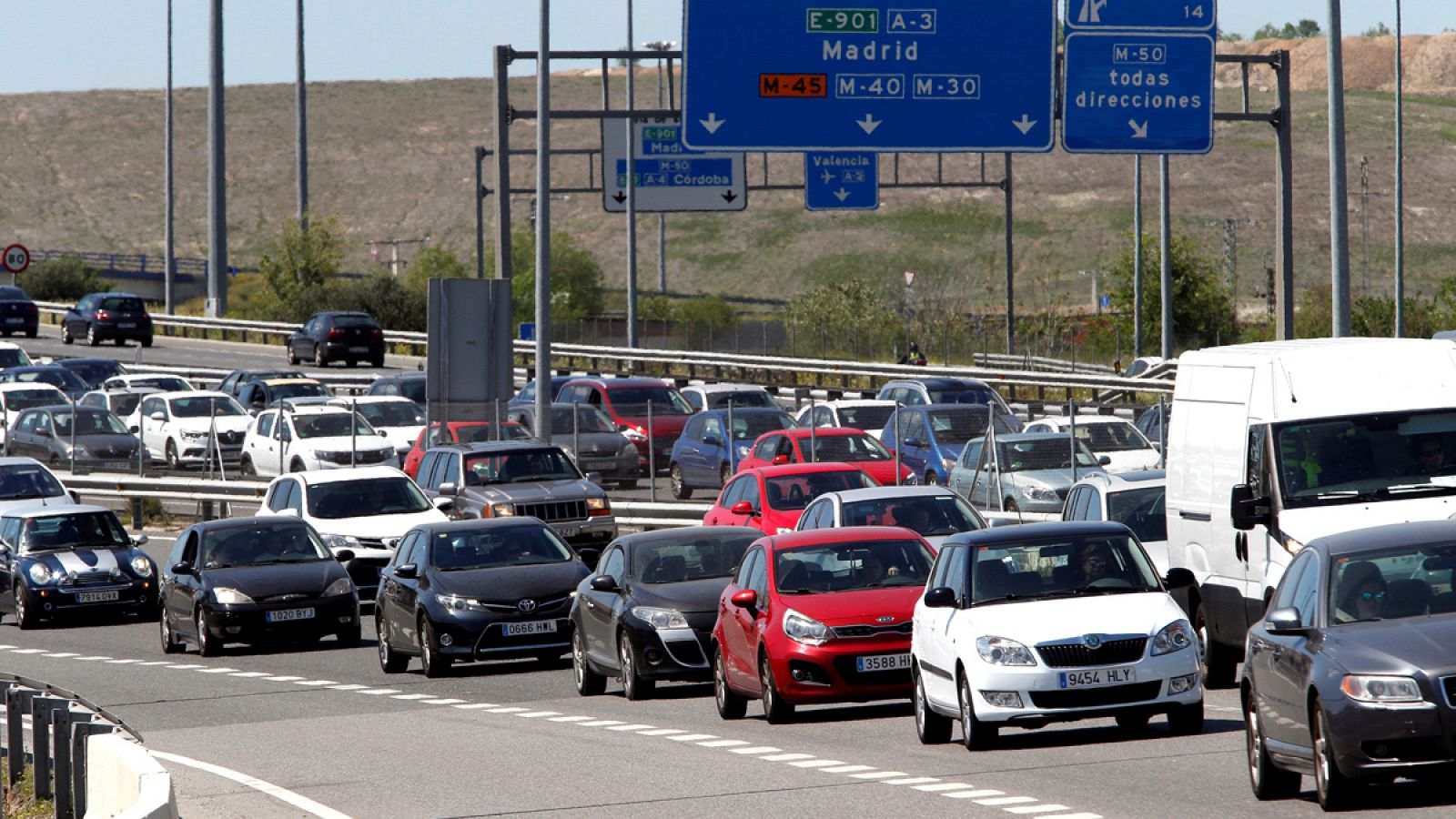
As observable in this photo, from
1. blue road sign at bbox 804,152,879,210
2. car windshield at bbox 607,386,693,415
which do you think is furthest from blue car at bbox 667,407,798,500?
blue road sign at bbox 804,152,879,210

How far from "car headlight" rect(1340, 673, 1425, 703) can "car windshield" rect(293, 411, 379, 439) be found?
3266 cm

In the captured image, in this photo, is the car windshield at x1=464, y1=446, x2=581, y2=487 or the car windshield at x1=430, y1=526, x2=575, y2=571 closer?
the car windshield at x1=430, y1=526, x2=575, y2=571

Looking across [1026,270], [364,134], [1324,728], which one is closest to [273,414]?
[1324,728]

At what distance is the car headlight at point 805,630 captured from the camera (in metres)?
16.9

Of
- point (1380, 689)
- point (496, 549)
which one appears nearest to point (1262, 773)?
point (1380, 689)

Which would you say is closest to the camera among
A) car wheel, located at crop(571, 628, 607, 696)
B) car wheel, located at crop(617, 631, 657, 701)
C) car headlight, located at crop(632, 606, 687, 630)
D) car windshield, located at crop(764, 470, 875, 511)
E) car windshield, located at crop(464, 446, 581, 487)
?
car headlight, located at crop(632, 606, 687, 630)

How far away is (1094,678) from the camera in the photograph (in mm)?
14469

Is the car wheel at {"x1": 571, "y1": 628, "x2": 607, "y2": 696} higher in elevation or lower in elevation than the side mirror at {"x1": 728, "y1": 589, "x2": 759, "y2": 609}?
lower

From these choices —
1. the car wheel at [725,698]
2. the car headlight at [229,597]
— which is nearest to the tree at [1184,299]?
the car headlight at [229,597]

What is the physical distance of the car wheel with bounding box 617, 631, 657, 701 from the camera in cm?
1984

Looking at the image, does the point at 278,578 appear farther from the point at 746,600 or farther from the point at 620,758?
the point at 620,758

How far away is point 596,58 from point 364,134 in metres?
166

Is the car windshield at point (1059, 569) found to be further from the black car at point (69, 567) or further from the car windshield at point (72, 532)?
the car windshield at point (72, 532)

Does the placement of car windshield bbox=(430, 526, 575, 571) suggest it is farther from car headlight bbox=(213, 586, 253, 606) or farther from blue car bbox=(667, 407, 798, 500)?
blue car bbox=(667, 407, 798, 500)
